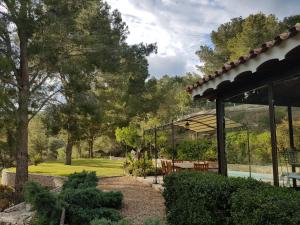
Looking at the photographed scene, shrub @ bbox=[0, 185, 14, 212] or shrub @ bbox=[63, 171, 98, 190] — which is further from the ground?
shrub @ bbox=[63, 171, 98, 190]

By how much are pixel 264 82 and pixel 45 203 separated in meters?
5.43

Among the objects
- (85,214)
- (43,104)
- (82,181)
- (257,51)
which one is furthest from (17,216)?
(257,51)

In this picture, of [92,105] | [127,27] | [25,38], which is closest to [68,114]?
[92,105]

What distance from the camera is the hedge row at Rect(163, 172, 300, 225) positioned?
379 centimetres

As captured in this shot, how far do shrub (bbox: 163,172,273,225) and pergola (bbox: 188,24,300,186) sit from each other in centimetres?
102

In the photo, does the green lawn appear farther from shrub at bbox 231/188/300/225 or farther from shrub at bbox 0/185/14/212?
shrub at bbox 231/188/300/225

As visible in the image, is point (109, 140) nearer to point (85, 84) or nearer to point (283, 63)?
point (85, 84)

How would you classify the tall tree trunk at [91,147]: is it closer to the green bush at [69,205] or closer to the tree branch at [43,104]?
the tree branch at [43,104]

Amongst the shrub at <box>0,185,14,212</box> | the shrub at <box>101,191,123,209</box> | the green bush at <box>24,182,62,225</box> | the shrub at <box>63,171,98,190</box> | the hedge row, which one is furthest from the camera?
the shrub at <box>0,185,14,212</box>

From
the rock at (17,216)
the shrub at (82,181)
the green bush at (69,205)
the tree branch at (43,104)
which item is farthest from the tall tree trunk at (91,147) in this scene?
the green bush at (69,205)

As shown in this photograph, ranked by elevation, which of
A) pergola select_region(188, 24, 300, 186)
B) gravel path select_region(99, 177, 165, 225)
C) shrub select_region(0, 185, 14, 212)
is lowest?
shrub select_region(0, 185, 14, 212)

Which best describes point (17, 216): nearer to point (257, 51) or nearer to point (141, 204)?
point (141, 204)

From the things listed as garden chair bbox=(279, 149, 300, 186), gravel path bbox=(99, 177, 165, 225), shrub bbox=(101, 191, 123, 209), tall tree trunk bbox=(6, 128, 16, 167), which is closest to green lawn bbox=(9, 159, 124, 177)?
tall tree trunk bbox=(6, 128, 16, 167)

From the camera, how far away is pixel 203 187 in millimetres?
5473
